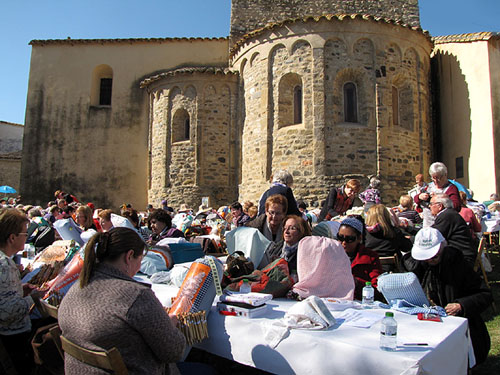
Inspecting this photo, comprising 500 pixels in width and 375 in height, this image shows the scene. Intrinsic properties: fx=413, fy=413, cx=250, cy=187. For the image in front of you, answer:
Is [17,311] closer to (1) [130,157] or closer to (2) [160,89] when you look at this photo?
(2) [160,89]

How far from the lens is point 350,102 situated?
13.9m

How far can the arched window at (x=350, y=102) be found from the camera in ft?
45.6

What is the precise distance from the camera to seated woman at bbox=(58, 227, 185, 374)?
6.95 ft

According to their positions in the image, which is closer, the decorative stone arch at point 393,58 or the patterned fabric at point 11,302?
the patterned fabric at point 11,302

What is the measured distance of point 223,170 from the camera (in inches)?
658

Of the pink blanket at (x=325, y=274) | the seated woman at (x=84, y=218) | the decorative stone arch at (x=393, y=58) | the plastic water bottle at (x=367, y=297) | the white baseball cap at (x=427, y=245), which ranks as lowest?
the plastic water bottle at (x=367, y=297)

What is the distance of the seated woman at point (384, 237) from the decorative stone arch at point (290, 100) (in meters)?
9.05

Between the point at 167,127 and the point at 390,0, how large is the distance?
36.1 feet

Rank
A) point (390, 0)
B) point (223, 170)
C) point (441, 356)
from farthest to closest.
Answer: point (390, 0) < point (223, 170) < point (441, 356)

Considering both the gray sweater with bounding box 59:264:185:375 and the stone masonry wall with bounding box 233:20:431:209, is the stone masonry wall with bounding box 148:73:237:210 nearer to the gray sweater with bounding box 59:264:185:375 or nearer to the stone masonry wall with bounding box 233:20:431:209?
the stone masonry wall with bounding box 233:20:431:209

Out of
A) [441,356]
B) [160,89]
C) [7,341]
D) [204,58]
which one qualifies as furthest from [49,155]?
[441,356]

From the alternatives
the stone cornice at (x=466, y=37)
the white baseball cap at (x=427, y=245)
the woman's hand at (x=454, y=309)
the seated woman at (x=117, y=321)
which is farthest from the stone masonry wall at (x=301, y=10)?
the seated woman at (x=117, y=321)

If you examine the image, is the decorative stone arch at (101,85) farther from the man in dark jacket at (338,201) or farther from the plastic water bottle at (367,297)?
the plastic water bottle at (367,297)

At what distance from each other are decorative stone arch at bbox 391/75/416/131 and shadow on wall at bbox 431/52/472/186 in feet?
6.10
